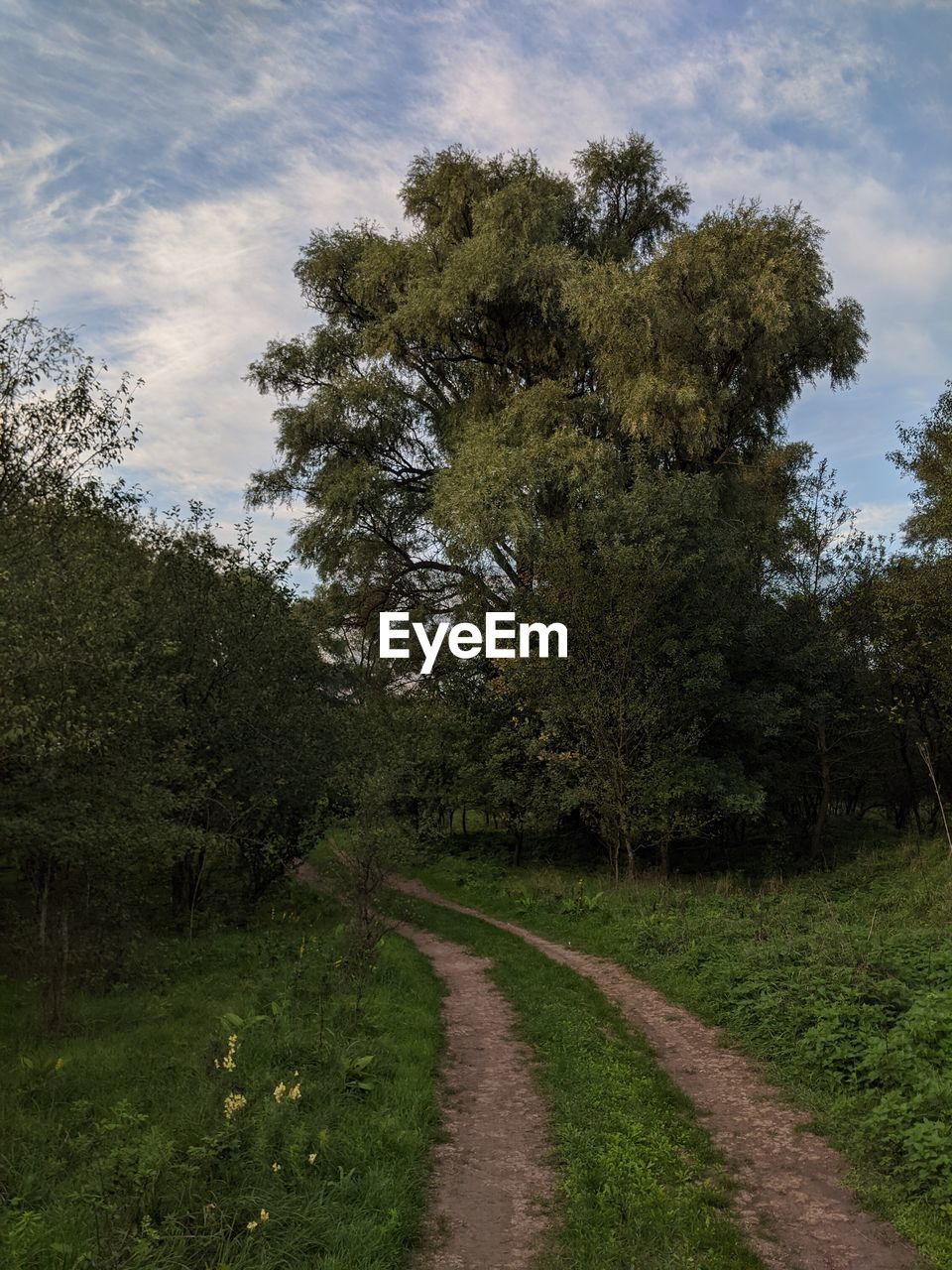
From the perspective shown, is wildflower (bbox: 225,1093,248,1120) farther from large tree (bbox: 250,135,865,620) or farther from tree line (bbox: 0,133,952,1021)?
large tree (bbox: 250,135,865,620)

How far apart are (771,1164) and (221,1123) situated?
17.6 ft

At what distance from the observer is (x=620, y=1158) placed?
322 inches

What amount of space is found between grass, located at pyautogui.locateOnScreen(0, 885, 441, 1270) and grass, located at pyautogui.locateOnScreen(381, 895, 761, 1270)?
55.6 inches

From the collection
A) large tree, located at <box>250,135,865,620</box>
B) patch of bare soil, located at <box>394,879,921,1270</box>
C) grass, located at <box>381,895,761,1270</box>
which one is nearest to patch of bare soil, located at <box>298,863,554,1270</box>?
grass, located at <box>381,895,761,1270</box>

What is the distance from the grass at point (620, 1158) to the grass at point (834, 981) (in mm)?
1481

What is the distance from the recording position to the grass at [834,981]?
8.02m

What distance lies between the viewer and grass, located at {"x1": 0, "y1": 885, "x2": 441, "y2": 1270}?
6.54 meters

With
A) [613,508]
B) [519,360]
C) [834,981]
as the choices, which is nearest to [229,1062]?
[834,981]

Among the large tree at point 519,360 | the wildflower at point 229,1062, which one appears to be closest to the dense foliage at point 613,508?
the large tree at point 519,360

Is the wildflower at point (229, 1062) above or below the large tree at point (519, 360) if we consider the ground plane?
below

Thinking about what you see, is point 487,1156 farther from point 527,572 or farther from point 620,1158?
point 527,572

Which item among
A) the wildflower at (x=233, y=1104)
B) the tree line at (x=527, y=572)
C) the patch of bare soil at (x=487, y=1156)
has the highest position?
the tree line at (x=527, y=572)

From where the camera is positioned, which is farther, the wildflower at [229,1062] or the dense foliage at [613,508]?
the dense foliage at [613,508]

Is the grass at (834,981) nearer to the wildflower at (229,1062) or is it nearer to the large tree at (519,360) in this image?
the wildflower at (229,1062)
